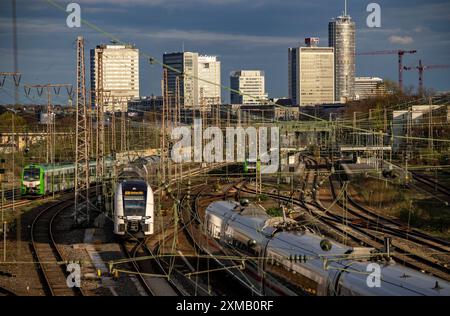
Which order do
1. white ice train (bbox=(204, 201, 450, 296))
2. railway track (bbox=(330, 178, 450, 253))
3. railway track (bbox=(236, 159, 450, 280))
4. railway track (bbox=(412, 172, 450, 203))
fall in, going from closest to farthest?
white ice train (bbox=(204, 201, 450, 296))
railway track (bbox=(236, 159, 450, 280))
railway track (bbox=(330, 178, 450, 253))
railway track (bbox=(412, 172, 450, 203))

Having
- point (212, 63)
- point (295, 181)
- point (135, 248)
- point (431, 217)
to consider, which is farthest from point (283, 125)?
point (212, 63)

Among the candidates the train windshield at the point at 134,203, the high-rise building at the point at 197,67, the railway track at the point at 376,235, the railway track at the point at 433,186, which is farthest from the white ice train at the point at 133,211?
the high-rise building at the point at 197,67

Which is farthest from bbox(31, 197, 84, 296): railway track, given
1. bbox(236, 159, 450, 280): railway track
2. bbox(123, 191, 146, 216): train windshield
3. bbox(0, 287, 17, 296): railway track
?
bbox(236, 159, 450, 280): railway track

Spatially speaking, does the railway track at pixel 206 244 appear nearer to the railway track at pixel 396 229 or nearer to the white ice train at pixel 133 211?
the white ice train at pixel 133 211

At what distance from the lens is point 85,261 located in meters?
18.1

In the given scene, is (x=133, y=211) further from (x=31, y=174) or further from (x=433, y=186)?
(x=433, y=186)

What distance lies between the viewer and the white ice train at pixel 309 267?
31.2ft

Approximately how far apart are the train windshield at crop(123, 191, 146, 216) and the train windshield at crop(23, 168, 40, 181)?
587 inches

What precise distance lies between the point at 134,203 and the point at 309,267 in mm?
9899

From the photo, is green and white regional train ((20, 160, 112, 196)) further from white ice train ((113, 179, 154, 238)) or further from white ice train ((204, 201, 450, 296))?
white ice train ((204, 201, 450, 296))

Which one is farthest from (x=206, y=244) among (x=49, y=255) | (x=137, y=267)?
(x=49, y=255)

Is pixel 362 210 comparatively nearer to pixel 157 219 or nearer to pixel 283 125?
pixel 157 219

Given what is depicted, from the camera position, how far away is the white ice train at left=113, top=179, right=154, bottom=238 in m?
20.2

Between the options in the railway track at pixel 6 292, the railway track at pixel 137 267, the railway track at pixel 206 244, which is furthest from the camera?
the railway track at pixel 137 267
